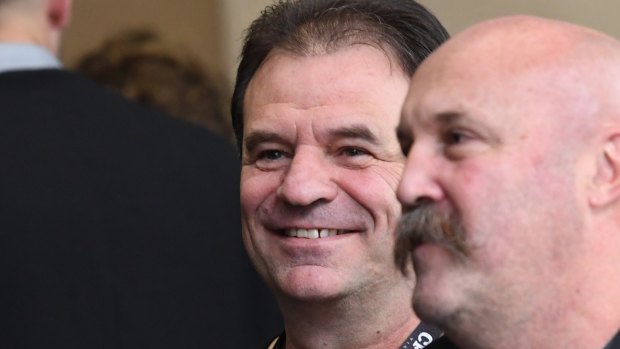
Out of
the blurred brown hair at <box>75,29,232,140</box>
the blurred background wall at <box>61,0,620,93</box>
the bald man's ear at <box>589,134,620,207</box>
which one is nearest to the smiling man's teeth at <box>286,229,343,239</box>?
the bald man's ear at <box>589,134,620,207</box>

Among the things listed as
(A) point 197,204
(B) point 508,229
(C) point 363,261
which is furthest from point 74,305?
(B) point 508,229

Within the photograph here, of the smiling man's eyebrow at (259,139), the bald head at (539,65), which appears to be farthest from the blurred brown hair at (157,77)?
the bald head at (539,65)

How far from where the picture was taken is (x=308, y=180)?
3.47 metres

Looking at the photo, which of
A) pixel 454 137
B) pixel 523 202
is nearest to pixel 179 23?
pixel 454 137

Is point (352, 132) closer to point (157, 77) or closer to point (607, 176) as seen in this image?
point (607, 176)

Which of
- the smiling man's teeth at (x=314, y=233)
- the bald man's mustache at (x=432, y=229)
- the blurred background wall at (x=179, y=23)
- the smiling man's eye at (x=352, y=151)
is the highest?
the bald man's mustache at (x=432, y=229)

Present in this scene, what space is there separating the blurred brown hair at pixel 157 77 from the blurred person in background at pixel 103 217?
1.04 metres

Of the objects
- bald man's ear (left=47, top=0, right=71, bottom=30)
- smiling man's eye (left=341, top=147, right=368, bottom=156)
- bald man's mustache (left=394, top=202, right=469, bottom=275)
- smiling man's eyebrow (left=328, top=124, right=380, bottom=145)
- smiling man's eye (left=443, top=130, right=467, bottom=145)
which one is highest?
smiling man's eye (left=443, top=130, right=467, bottom=145)

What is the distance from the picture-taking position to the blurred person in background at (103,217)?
3840mm

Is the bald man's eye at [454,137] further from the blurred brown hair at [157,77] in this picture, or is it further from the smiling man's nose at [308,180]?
the blurred brown hair at [157,77]

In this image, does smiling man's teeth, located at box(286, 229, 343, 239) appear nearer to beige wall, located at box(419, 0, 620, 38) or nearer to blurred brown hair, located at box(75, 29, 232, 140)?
blurred brown hair, located at box(75, 29, 232, 140)

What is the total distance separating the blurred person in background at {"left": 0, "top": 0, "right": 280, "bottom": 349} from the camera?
12.6ft

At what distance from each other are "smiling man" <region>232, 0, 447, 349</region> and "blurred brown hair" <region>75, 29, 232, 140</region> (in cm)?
164

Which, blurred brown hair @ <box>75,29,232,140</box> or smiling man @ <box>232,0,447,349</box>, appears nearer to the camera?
smiling man @ <box>232,0,447,349</box>
